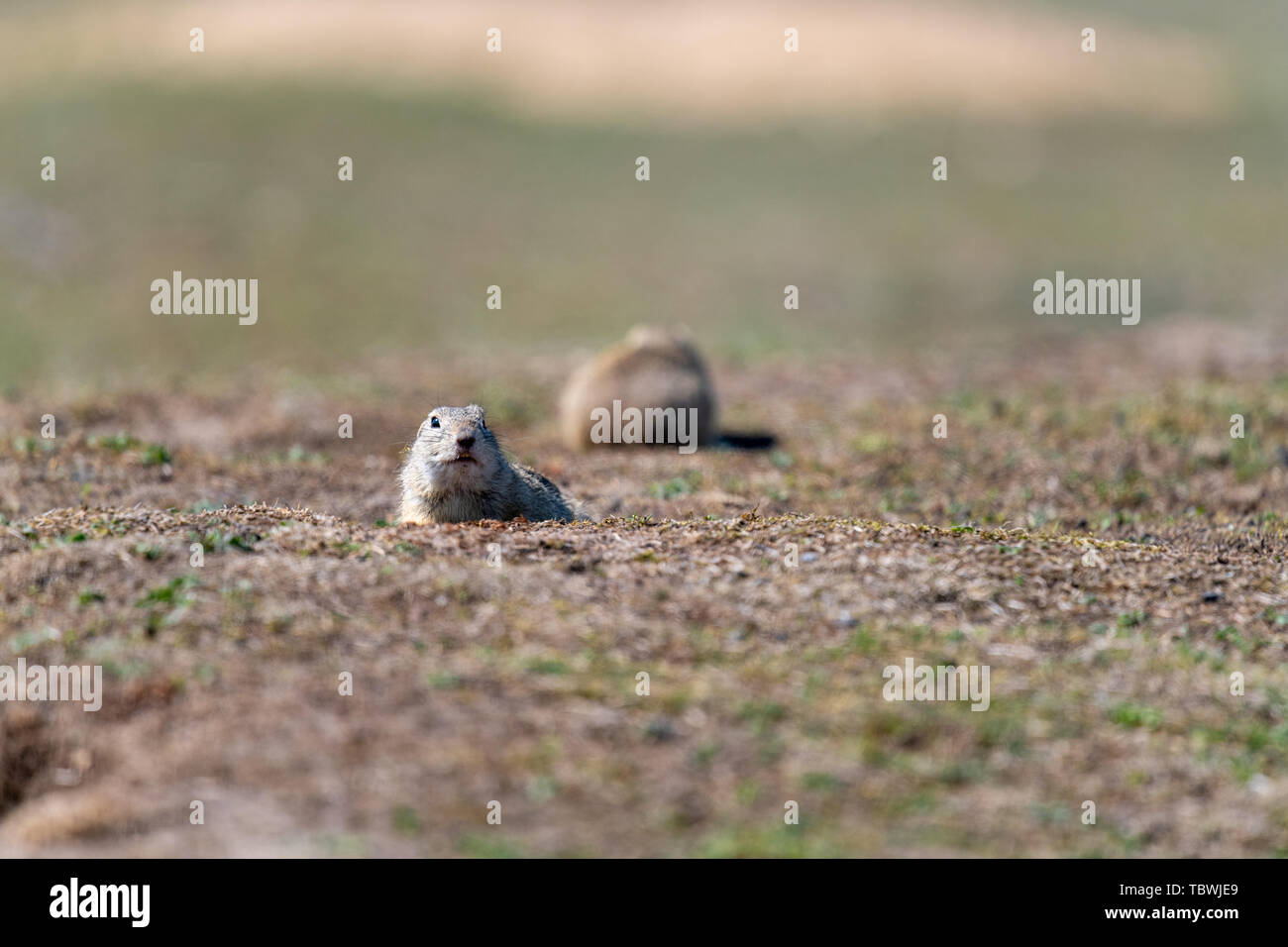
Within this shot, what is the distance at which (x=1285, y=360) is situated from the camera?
24219 mm

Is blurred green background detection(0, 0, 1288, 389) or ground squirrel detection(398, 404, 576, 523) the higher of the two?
blurred green background detection(0, 0, 1288, 389)

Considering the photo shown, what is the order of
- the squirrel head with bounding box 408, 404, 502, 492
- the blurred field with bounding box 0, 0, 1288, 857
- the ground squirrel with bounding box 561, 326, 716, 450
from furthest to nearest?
the ground squirrel with bounding box 561, 326, 716, 450 < the squirrel head with bounding box 408, 404, 502, 492 < the blurred field with bounding box 0, 0, 1288, 857

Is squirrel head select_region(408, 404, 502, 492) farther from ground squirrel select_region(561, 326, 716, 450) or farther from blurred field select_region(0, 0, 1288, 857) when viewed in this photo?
ground squirrel select_region(561, 326, 716, 450)

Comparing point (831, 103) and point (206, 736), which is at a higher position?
point (831, 103)

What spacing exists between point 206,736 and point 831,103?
164ft

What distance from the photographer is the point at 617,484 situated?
53.8 feet

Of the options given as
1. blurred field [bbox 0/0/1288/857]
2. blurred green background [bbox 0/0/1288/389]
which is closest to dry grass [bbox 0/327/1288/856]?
blurred field [bbox 0/0/1288/857]

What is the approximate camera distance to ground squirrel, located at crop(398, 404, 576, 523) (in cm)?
1170

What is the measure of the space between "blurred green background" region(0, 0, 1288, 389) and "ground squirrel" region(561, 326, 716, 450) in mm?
8179

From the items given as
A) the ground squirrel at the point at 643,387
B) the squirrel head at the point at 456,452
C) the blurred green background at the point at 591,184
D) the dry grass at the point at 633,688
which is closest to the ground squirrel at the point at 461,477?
the squirrel head at the point at 456,452
